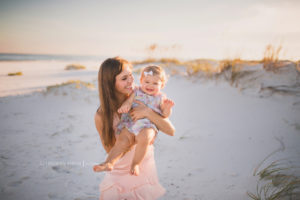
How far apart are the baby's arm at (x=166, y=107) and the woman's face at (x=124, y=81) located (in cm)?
42

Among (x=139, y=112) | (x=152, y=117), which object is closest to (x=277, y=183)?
(x=152, y=117)

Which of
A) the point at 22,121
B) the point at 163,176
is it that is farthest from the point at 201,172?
the point at 22,121

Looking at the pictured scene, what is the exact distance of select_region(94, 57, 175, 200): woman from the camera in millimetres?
1743

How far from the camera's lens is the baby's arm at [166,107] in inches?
73.9

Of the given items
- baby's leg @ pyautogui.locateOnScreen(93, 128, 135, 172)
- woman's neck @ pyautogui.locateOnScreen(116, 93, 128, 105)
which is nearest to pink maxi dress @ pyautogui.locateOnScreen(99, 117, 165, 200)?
baby's leg @ pyautogui.locateOnScreen(93, 128, 135, 172)

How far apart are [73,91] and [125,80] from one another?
495 cm

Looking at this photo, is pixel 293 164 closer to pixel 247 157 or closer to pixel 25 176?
pixel 247 157

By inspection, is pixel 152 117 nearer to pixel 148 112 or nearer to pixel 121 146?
pixel 148 112

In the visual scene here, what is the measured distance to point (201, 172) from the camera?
2.78 m

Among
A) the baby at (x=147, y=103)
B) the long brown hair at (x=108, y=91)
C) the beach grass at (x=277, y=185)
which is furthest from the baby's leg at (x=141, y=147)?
the beach grass at (x=277, y=185)

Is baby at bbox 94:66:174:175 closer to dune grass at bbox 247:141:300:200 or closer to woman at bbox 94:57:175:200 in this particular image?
woman at bbox 94:57:175:200

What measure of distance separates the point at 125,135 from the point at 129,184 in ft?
1.69

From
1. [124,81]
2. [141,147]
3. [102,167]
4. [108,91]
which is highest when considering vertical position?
[124,81]

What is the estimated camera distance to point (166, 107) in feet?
6.23
